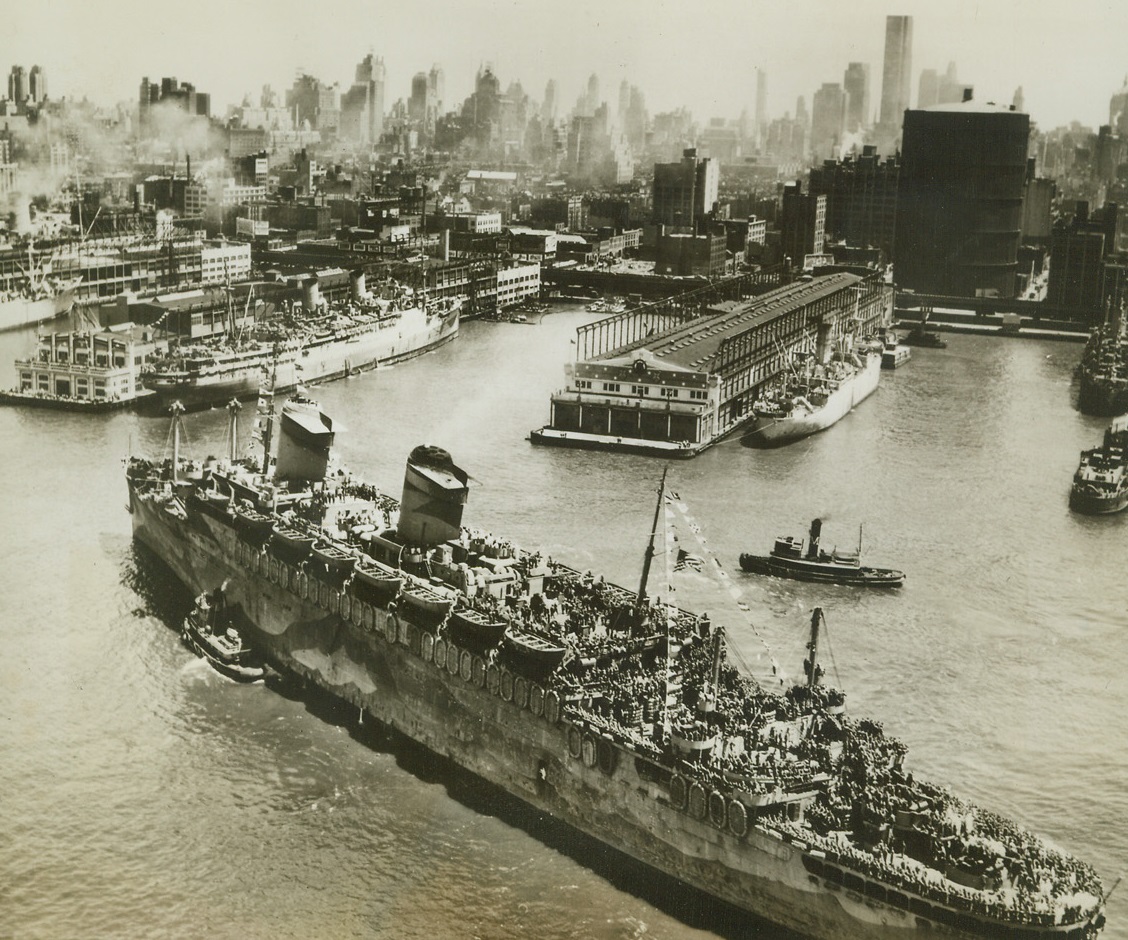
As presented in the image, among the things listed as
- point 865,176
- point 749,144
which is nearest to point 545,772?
point 865,176

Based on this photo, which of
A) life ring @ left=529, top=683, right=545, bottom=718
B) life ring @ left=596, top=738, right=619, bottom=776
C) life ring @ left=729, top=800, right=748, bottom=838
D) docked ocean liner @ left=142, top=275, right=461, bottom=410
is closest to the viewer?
life ring @ left=729, top=800, right=748, bottom=838

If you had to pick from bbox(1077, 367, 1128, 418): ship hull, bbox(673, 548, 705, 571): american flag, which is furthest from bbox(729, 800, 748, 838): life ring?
bbox(1077, 367, 1128, 418): ship hull

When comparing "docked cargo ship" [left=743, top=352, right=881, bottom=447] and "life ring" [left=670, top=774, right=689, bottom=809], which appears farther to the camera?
"docked cargo ship" [left=743, top=352, right=881, bottom=447]

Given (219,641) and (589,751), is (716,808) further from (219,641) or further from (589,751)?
(219,641)

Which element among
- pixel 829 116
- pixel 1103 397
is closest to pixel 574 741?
pixel 1103 397

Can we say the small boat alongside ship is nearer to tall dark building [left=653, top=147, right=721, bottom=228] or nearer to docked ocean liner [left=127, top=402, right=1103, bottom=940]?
docked ocean liner [left=127, top=402, right=1103, bottom=940]

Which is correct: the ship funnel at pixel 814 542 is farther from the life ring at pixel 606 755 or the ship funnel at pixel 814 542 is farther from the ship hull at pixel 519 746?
the life ring at pixel 606 755

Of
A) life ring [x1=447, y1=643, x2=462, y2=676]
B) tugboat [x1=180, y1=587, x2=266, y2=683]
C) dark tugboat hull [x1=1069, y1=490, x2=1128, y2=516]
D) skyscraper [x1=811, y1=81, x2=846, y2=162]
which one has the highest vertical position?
skyscraper [x1=811, y1=81, x2=846, y2=162]
